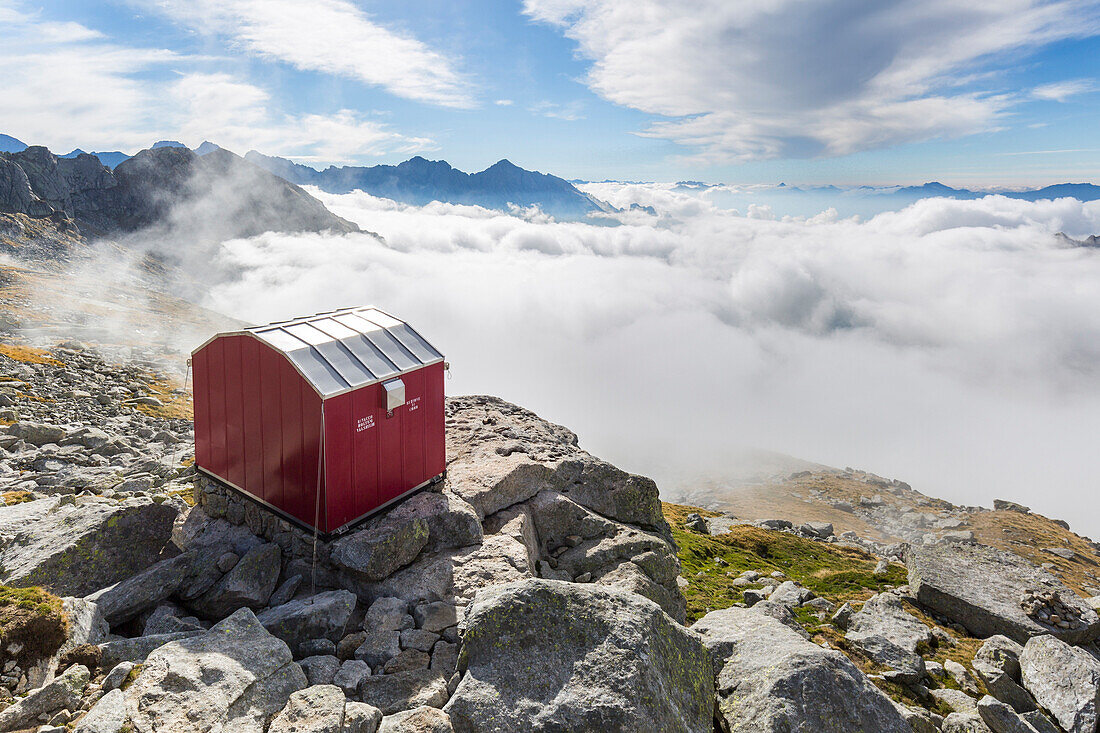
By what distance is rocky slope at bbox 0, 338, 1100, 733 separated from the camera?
27.9 ft

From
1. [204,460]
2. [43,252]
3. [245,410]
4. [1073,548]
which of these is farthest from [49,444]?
[43,252]

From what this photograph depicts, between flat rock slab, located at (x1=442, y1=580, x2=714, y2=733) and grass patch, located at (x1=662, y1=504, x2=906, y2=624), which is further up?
flat rock slab, located at (x1=442, y1=580, x2=714, y2=733)

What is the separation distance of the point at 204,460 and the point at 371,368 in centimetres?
676

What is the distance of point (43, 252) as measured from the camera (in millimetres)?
156500

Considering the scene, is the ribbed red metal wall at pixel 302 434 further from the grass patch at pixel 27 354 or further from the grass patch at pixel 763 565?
the grass patch at pixel 27 354

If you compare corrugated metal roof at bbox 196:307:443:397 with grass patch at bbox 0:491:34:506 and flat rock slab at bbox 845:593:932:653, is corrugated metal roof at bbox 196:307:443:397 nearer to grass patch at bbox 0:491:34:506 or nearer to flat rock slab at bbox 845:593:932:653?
grass patch at bbox 0:491:34:506

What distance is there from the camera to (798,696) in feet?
30.7

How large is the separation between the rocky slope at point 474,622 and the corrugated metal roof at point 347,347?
161 inches

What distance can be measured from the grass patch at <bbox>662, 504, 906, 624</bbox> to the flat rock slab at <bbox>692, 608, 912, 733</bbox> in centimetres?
1150

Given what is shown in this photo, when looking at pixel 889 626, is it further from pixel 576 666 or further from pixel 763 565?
pixel 763 565

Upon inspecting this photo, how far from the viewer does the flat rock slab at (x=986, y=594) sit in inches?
906

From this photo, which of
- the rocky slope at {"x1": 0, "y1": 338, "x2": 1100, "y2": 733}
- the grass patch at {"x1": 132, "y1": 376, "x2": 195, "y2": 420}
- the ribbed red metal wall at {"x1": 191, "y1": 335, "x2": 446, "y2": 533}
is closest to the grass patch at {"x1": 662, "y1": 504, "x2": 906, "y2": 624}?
the rocky slope at {"x1": 0, "y1": 338, "x2": 1100, "y2": 733}

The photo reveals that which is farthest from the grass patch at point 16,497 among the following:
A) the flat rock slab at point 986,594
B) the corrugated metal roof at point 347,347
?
the flat rock slab at point 986,594

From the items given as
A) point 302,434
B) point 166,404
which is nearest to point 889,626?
point 302,434
